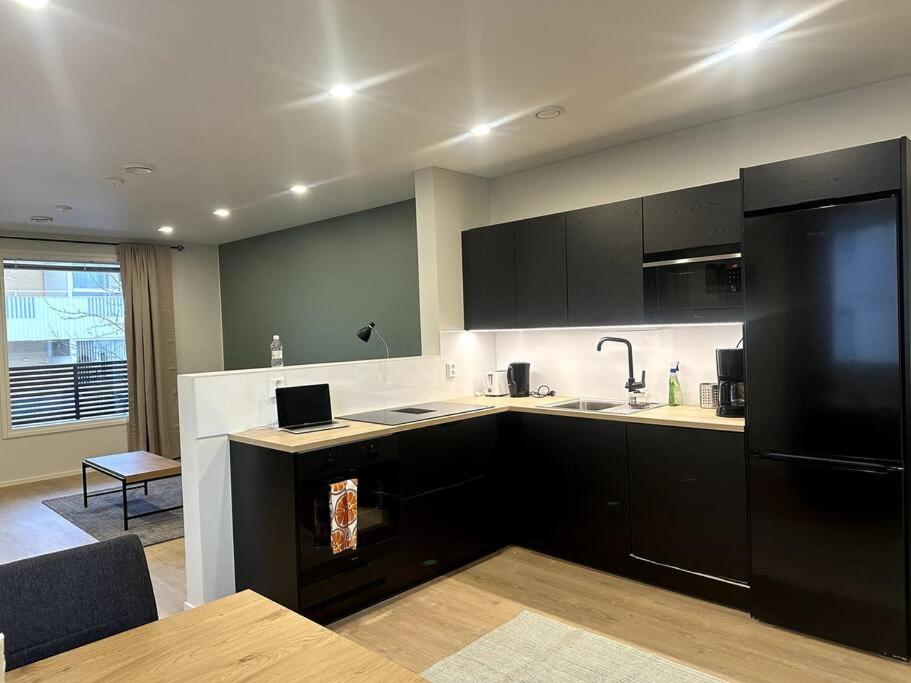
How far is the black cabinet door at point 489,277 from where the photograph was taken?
4109mm

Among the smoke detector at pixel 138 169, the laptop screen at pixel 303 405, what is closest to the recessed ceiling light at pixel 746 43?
the laptop screen at pixel 303 405

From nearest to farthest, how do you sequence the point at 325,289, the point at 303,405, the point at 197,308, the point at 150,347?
the point at 303,405 < the point at 325,289 < the point at 150,347 < the point at 197,308

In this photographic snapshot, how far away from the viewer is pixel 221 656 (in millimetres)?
1152

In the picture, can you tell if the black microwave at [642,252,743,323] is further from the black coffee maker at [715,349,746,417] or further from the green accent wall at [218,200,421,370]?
the green accent wall at [218,200,421,370]

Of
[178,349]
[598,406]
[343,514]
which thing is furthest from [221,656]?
[178,349]

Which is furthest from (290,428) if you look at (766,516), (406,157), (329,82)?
(766,516)

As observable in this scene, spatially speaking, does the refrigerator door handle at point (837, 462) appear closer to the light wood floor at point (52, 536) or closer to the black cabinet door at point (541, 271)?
the black cabinet door at point (541, 271)

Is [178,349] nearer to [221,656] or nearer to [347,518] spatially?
[347,518]

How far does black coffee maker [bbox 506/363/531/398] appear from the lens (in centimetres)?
420

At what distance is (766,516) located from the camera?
274cm

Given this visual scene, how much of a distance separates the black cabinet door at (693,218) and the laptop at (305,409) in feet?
6.46

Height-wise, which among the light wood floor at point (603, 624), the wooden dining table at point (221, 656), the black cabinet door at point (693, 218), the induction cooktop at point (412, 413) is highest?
the black cabinet door at point (693, 218)

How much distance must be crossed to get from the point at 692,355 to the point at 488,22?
223 centimetres

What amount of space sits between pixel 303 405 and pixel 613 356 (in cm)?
200
